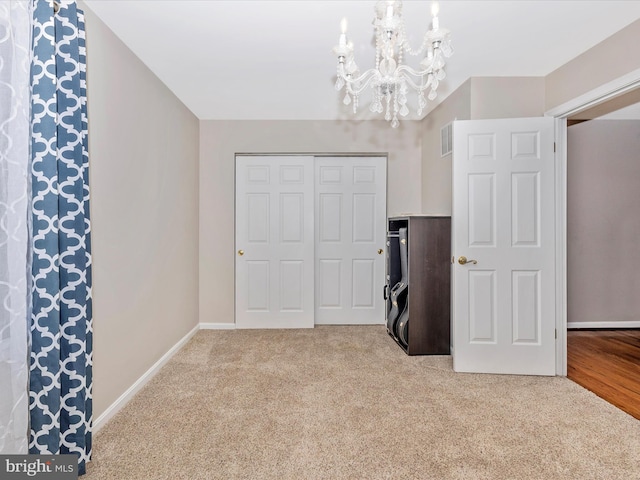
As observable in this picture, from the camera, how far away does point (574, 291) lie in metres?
4.10

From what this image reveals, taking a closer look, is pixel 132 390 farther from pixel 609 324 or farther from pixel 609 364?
pixel 609 324

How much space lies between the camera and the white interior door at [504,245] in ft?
8.94

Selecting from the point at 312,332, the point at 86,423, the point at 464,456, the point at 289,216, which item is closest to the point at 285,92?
the point at 289,216

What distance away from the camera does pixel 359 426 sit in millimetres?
2025

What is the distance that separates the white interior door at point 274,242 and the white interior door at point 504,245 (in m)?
1.85

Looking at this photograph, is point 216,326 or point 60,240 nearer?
point 60,240

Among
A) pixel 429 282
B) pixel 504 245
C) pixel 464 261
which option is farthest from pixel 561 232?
pixel 429 282

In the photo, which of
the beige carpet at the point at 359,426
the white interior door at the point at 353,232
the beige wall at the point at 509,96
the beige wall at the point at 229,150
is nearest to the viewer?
the beige carpet at the point at 359,426

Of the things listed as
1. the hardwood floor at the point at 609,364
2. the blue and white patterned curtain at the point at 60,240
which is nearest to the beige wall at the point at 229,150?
the blue and white patterned curtain at the point at 60,240

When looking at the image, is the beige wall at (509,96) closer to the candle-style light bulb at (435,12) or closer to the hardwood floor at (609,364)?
the candle-style light bulb at (435,12)

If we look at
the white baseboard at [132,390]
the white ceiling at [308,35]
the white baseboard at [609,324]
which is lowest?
the white baseboard at [132,390]

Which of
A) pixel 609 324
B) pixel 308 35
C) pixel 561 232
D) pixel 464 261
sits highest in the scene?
pixel 308 35

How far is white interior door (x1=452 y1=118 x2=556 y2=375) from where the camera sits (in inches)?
107

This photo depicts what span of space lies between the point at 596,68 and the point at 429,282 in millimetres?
2063
